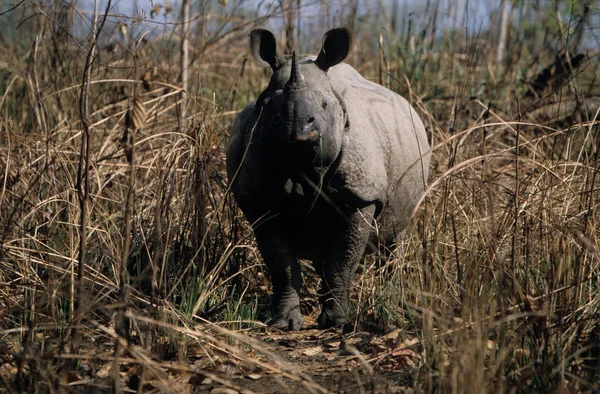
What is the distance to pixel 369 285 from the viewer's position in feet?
15.7

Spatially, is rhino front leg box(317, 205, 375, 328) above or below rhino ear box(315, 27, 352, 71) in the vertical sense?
below

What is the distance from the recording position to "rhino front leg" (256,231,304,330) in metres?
Result: 4.26

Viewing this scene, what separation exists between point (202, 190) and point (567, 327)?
7.20 ft

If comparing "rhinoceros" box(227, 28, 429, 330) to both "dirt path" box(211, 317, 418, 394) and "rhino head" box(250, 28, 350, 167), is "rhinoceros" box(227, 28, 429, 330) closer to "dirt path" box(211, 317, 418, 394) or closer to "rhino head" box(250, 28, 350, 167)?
"rhino head" box(250, 28, 350, 167)

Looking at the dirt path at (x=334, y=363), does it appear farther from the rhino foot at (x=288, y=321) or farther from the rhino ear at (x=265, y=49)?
the rhino ear at (x=265, y=49)

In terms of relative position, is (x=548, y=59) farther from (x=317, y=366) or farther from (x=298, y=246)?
(x=317, y=366)

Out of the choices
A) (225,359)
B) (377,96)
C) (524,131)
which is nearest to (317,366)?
(225,359)

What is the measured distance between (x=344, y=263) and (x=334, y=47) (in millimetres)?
1078

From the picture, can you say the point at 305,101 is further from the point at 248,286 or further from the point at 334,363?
the point at 248,286

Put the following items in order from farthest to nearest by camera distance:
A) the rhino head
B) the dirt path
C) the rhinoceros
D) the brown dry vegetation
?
the rhinoceros, the rhino head, the dirt path, the brown dry vegetation

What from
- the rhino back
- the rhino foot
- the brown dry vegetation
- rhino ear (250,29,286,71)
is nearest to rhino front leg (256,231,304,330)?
the rhino foot

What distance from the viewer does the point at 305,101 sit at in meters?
3.62

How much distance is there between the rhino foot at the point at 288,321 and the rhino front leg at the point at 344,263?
0.40 ft

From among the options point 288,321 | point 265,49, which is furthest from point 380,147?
point 288,321
